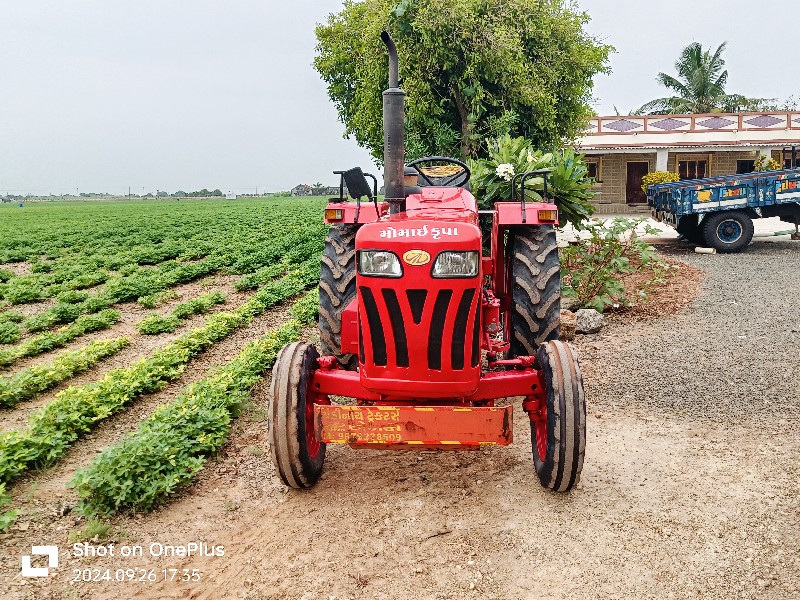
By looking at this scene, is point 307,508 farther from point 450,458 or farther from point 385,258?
point 385,258

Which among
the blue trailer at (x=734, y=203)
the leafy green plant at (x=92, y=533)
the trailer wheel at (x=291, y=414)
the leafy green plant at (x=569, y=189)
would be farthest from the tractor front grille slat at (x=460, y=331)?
the blue trailer at (x=734, y=203)

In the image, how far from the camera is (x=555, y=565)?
3.60 meters

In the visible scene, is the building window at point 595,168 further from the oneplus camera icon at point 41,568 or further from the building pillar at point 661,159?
the oneplus camera icon at point 41,568

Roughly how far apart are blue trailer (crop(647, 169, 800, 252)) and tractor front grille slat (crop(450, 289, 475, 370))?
12779 millimetres

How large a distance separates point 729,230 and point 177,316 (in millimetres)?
11463

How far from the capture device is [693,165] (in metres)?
28.2

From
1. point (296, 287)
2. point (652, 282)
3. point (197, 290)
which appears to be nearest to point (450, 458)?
point (652, 282)

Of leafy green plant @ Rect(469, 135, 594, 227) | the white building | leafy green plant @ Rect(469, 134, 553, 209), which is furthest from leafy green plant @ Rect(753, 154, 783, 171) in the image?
leafy green plant @ Rect(469, 135, 594, 227)

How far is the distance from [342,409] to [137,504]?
1433 mm

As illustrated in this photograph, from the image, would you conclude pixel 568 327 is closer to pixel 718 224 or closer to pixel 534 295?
pixel 534 295

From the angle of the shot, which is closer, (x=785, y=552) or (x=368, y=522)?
(x=785, y=552)

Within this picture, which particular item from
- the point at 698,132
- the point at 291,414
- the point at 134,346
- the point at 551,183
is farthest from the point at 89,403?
the point at 698,132

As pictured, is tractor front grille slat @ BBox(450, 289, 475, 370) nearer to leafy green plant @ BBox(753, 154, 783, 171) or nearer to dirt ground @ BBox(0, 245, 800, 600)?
dirt ground @ BBox(0, 245, 800, 600)

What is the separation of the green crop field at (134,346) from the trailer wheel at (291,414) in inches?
29.7
